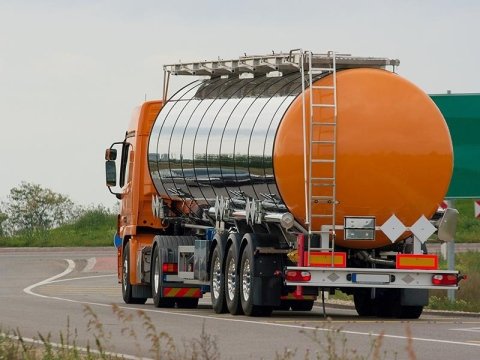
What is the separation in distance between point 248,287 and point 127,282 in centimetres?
715

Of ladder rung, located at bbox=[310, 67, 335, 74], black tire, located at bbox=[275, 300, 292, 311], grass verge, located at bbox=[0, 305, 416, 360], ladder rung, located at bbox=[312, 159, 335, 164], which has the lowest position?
grass verge, located at bbox=[0, 305, 416, 360]

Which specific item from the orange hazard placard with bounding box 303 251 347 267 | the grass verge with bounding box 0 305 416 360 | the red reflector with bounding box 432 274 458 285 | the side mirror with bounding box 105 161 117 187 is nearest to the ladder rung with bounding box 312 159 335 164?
the orange hazard placard with bounding box 303 251 347 267

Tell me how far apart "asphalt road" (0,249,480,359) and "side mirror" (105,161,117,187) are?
89.1 inches

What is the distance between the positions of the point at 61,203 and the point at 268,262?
46.6 metres

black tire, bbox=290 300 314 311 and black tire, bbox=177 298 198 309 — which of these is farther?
black tire, bbox=177 298 198 309

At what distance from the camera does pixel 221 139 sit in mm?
25766

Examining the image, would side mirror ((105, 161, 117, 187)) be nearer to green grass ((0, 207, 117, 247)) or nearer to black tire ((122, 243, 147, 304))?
black tire ((122, 243, 147, 304))

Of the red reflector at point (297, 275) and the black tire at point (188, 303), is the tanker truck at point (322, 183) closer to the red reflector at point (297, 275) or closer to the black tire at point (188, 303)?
the red reflector at point (297, 275)

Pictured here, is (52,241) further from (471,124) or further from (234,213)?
(234,213)

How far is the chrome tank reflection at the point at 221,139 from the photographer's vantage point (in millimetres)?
24109

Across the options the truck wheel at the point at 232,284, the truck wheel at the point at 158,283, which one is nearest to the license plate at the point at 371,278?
the truck wheel at the point at 232,284

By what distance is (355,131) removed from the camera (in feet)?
76.9

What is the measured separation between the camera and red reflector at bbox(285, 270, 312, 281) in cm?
2345

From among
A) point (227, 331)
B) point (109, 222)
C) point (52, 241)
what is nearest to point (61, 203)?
point (109, 222)
